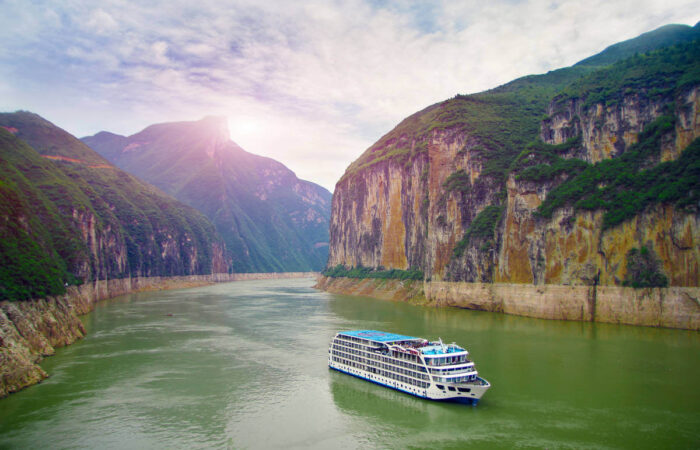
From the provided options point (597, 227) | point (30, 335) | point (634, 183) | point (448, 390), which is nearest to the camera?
point (448, 390)

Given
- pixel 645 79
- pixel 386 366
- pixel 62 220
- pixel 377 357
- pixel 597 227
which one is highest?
pixel 645 79

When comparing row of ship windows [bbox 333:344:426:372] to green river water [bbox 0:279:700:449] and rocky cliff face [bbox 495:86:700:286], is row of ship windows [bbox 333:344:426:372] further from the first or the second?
rocky cliff face [bbox 495:86:700:286]

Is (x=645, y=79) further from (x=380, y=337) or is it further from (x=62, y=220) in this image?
(x=62, y=220)

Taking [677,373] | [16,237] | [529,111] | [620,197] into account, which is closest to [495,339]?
[677,373]

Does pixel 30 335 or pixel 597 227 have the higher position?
pixel 597 227

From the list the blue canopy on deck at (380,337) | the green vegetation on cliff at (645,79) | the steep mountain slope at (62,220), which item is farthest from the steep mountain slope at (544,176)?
the steep mountain slope at (62,220)

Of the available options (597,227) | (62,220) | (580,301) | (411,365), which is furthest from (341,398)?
(62,220)

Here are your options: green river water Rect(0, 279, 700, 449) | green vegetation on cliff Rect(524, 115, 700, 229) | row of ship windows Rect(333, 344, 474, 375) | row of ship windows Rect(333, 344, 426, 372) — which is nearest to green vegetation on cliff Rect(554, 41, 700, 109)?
green vegetation on cliff Rect(524, 115, 700, 229)

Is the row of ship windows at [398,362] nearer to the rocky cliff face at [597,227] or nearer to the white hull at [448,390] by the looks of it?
the white hull at [448,390]
